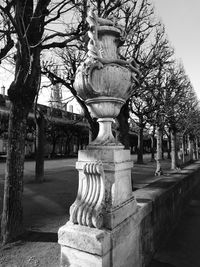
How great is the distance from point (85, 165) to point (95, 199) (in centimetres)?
39

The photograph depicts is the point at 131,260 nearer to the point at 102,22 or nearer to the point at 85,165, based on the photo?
the point at 85,165

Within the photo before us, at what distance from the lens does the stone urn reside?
288 centimetres

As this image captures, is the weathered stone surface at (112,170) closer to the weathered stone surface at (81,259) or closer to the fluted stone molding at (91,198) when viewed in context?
the fluted stone molding at (91,198)

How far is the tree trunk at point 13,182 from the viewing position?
468 cm

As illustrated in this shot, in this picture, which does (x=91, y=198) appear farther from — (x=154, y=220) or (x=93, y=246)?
(x=154, y=220)

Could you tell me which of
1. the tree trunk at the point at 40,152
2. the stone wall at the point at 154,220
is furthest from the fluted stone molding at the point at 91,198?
the tree trunk at the point at 40,152

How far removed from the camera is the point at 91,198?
268 centimetres

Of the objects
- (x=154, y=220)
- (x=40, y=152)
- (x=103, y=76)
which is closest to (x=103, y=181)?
(x=103, y=76)

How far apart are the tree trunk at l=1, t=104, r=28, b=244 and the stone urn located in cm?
221

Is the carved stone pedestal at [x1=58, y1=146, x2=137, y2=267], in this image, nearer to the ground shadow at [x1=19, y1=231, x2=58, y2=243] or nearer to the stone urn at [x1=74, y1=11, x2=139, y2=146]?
the stone urn at [x1=74, y1=11, x2=139, y2=146]

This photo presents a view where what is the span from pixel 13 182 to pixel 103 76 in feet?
9.73

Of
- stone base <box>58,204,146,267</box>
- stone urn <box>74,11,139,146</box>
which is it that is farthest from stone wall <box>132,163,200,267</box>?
stone urn <box>74,11,139,146</box>

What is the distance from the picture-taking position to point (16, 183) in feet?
15.5

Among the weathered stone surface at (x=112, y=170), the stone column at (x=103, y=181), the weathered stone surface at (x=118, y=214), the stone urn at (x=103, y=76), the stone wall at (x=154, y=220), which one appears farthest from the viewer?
the stone wall at (x=154, y=220)
